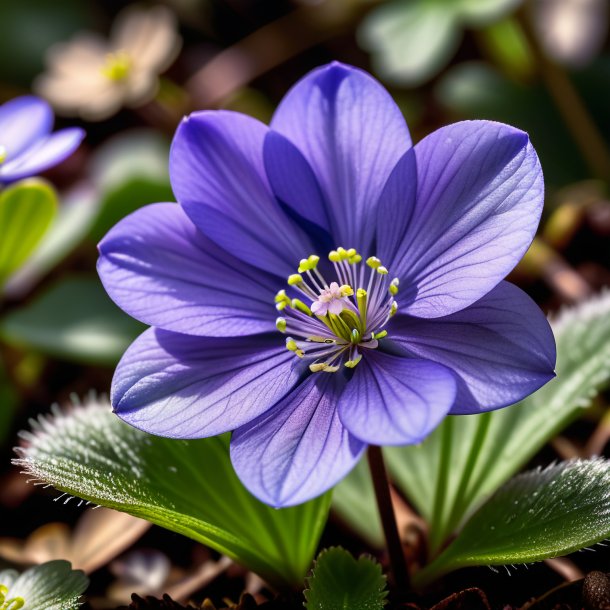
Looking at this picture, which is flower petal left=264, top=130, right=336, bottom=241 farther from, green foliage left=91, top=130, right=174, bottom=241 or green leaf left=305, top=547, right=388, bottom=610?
green foliage left=91, top=130, right=174, bottom=241

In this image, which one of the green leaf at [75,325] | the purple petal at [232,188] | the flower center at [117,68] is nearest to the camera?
the purple petal at [232,188]

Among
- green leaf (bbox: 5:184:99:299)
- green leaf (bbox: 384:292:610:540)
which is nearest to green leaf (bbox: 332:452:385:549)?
green leaf (bbox: 384:292:610:540)

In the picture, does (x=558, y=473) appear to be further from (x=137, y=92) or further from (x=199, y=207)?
(x=137, y=92)

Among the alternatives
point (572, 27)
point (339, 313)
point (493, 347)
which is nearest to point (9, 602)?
point (339, 313)

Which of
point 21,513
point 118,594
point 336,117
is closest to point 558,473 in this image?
point 336,117

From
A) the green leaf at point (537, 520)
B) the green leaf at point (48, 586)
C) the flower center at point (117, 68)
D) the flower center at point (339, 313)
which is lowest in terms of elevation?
the green leaf at point (537, 520)

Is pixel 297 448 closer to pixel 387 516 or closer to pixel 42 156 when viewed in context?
pixel 387 516

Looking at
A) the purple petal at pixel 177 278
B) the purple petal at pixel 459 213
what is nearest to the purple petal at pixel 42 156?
the purple petal at pixel 177 278

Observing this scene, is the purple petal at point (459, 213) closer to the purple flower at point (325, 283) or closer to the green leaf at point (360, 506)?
the purple flower at point (325, 283)
